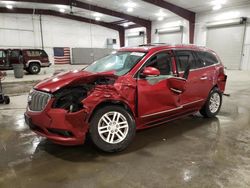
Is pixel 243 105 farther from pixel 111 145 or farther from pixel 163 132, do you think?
pixel 111 145

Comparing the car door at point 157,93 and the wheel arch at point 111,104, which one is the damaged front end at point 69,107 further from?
the car door at point 157,93

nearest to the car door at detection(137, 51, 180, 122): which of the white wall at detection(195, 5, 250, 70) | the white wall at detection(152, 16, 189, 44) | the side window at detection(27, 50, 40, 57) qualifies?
the side window at detection(27, 50, 40, 57)

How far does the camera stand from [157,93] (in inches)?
127

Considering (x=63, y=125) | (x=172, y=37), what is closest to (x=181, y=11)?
(x=172, y=37)

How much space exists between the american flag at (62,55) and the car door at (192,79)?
2106 centimetres

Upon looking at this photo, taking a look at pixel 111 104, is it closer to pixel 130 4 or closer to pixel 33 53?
pixel 33 53

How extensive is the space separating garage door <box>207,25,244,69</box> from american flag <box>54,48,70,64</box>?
14813 mm

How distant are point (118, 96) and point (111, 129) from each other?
46 centimetres

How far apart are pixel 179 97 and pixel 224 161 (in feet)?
4.17

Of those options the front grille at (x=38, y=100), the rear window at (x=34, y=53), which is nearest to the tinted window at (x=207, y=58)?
the front grille at (x=38, y=100)

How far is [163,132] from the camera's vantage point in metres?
3.71

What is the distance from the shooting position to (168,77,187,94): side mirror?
132 inches

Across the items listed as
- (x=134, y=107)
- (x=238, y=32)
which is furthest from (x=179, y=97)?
(x=238, y=32)

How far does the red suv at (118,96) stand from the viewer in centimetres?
261
